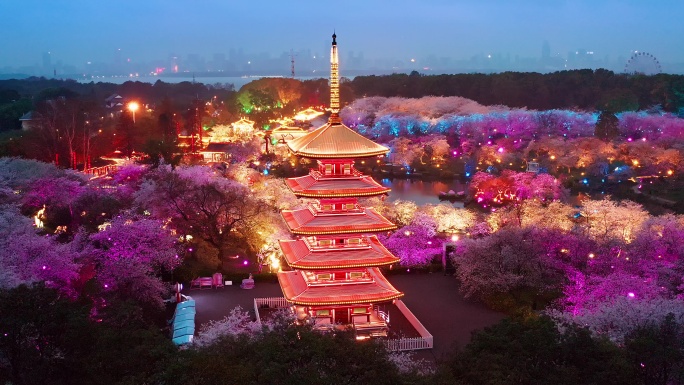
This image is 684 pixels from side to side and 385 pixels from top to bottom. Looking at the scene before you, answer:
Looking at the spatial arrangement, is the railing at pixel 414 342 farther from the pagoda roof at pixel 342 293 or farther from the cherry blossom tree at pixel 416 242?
the cherry blossom tree at pixel 416 242

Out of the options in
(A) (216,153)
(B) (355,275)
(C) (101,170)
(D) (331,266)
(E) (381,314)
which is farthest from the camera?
(A) (216,153)

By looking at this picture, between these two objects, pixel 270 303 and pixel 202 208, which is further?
pixel 202 208

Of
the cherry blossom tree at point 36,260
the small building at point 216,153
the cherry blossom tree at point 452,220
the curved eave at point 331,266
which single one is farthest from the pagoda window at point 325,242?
the small building at point 216,153

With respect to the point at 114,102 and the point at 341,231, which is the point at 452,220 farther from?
the point at 114,102

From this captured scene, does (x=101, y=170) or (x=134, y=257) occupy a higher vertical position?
(x=101, y=170)

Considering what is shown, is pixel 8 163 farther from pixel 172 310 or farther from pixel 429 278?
pixel 429 278

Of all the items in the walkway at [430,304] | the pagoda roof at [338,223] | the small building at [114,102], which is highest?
the small building at [114,102]

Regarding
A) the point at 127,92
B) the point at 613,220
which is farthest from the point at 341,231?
the point at 127,92
